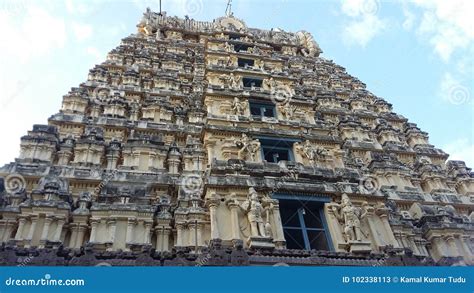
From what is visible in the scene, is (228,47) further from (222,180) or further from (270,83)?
(222,180)

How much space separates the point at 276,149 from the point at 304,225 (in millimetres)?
4309

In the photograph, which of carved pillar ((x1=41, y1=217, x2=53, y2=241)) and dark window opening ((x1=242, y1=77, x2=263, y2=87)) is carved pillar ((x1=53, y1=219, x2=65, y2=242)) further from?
dark window opening ((x1=242, y1=77, x2=263, y2=87))

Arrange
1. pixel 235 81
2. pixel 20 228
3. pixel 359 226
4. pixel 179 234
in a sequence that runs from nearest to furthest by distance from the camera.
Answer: pixel 20 228
pixel 179 234
pixel 359 226
pixel 235 81

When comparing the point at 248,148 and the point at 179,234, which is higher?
the point at 248,148

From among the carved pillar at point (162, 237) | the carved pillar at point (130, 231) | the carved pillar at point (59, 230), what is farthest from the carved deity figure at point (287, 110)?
the carved pillar at point (59, 230)

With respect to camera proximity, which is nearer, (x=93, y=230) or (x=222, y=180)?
(x=93, y=230)

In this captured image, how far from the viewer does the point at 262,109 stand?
18984 mm

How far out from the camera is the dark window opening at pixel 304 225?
42.9 ft

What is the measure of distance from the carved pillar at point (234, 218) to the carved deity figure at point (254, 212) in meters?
0.22

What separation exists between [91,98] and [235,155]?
7529mm

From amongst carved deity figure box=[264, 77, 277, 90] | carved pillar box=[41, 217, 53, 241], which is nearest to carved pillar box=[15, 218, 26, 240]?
carved pillar box=[41, 217, 53, 241]

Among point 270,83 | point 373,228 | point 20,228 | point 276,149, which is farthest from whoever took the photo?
point 270,83

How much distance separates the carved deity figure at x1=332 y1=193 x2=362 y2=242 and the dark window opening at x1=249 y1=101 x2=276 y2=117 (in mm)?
Result: 6353

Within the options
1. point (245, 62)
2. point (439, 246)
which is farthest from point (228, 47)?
point (439, 246)
